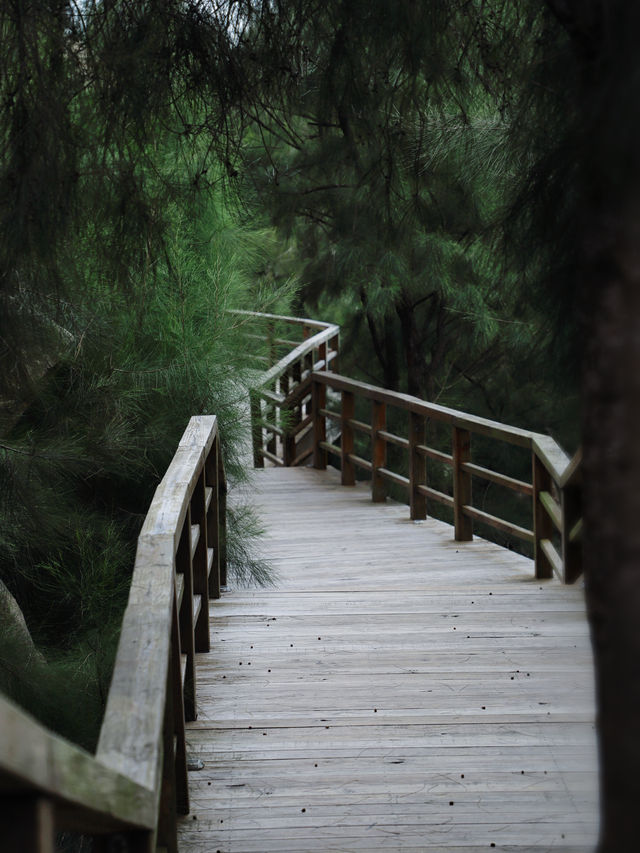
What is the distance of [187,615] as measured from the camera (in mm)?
2984

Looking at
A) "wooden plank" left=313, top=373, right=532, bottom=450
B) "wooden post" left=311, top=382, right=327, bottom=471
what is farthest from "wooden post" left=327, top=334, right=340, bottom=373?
"wooden plank" left=313, top=373, right=532, bottom=450

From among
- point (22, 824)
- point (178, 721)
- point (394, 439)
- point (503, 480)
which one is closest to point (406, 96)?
point (178, 721)

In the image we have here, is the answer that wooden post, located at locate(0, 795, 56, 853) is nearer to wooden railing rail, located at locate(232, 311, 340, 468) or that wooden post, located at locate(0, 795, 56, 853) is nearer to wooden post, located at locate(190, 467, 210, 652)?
wooden post, located at locate(190, 467, 210, 652)

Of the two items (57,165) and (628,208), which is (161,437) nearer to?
(57,165)

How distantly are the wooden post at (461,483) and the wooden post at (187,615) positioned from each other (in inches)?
113

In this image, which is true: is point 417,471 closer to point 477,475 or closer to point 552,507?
point 477,475

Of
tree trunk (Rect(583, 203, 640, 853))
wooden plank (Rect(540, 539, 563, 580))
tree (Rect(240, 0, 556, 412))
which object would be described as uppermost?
tree (Rect(240, 0, 556, 412))

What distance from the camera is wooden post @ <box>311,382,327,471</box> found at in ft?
28.1

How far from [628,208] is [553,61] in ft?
3.14

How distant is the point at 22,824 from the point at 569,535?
12.5 feet

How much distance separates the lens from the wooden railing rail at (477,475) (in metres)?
4.50

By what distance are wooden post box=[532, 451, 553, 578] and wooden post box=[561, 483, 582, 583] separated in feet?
0.77

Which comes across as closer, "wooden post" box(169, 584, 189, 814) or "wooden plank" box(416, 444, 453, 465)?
Answer: "wooden post" box(169, 584, 189, 814)

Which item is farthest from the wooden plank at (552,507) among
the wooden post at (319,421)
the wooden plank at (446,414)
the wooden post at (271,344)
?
the wooden post at (319,421)
